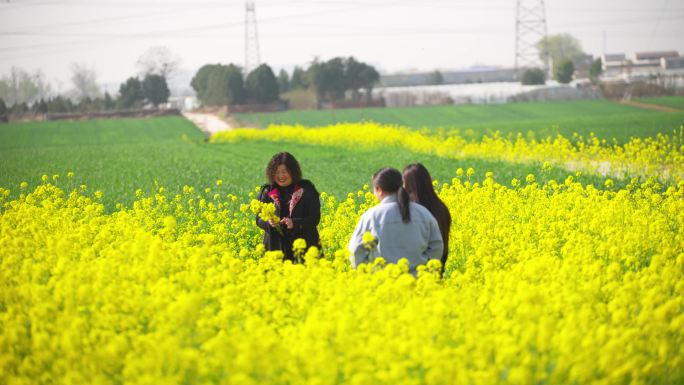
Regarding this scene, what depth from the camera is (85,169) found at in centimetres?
2538

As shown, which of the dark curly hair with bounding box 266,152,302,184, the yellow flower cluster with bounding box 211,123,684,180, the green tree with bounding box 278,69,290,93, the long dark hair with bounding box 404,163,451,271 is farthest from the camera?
the green tree with bounding box 278,69,290,93

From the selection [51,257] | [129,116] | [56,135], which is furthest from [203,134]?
[51,257]

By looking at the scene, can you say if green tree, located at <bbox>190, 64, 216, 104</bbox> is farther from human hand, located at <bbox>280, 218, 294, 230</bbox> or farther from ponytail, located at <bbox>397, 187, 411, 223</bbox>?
ponytail, located at <bbox>397, 187, 411, 223</bbox>

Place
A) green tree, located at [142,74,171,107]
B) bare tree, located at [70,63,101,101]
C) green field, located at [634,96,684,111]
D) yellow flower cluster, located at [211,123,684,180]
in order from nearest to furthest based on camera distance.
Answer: yellow flower cluster, located at [211,123,684,180]
green field, located at [634,96,684,111]
green tree, located at [142,74,171,107]
bare tree, located at [70,63,101,101]

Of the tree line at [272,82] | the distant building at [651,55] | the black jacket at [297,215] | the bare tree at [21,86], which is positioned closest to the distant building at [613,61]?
the distant building at [651,55]

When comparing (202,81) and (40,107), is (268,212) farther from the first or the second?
(202,81)

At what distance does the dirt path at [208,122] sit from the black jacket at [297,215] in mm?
50913

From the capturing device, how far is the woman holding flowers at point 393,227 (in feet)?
21.6

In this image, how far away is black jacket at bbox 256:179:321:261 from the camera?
802cm

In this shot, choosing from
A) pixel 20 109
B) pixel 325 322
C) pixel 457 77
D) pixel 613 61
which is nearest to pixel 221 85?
pixel 20 109

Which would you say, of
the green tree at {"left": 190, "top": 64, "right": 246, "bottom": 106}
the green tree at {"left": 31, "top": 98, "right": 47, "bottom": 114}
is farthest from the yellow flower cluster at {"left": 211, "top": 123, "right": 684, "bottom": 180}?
the green tree at {"left": 31, "top": 98, "right": 47, "bottom": 114}

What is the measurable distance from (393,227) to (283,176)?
5.45ft

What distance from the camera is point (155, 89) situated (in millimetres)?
83750

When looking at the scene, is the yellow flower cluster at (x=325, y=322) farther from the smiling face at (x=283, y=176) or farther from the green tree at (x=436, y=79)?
the green tree at (x=436, y=79)
